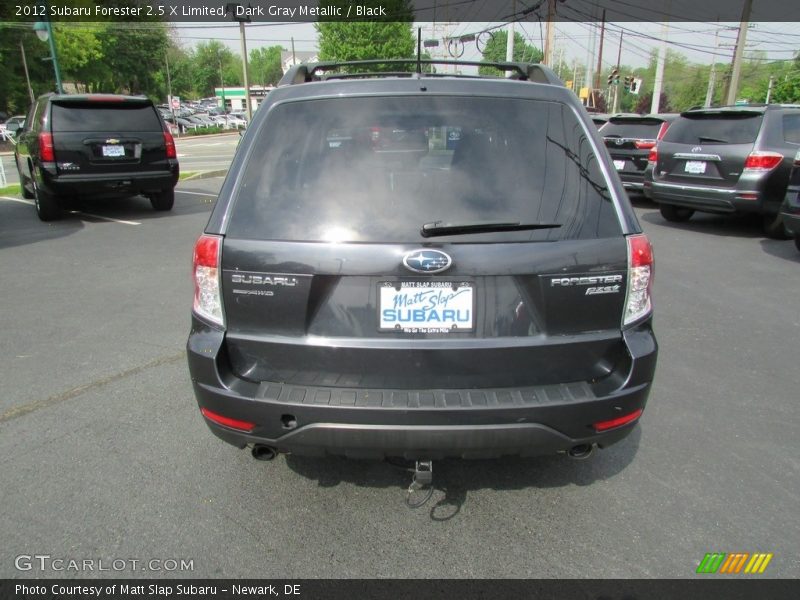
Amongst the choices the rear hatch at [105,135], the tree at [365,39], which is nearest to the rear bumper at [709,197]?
the rear hatch at [105,135]

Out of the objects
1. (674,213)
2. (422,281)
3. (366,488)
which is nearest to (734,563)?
(366,488)

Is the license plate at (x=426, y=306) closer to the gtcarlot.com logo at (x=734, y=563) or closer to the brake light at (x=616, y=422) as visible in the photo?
the brake light at (x=616, y=422)

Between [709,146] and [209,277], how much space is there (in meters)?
8.47

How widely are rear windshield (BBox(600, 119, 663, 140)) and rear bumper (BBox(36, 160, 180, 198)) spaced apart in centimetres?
855

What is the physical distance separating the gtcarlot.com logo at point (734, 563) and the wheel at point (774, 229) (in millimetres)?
7433

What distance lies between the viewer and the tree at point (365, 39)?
1956 inches

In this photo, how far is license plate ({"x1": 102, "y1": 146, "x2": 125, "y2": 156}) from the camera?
8.73 m

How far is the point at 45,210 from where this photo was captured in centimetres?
911

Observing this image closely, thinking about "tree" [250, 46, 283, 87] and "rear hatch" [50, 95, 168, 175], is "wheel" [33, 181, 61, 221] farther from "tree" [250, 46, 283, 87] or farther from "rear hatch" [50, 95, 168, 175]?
"tree" [250, 46, 283, 87]

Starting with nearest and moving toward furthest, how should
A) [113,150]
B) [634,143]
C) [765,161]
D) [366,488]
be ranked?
[366,488] → [765,161] → [113,150] → [634,143]

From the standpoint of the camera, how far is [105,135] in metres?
8.73

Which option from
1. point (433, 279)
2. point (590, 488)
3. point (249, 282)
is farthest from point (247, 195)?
point (590, 488)

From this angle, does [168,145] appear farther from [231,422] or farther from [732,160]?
[732,160]

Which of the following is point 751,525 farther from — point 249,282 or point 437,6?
point 437,6
